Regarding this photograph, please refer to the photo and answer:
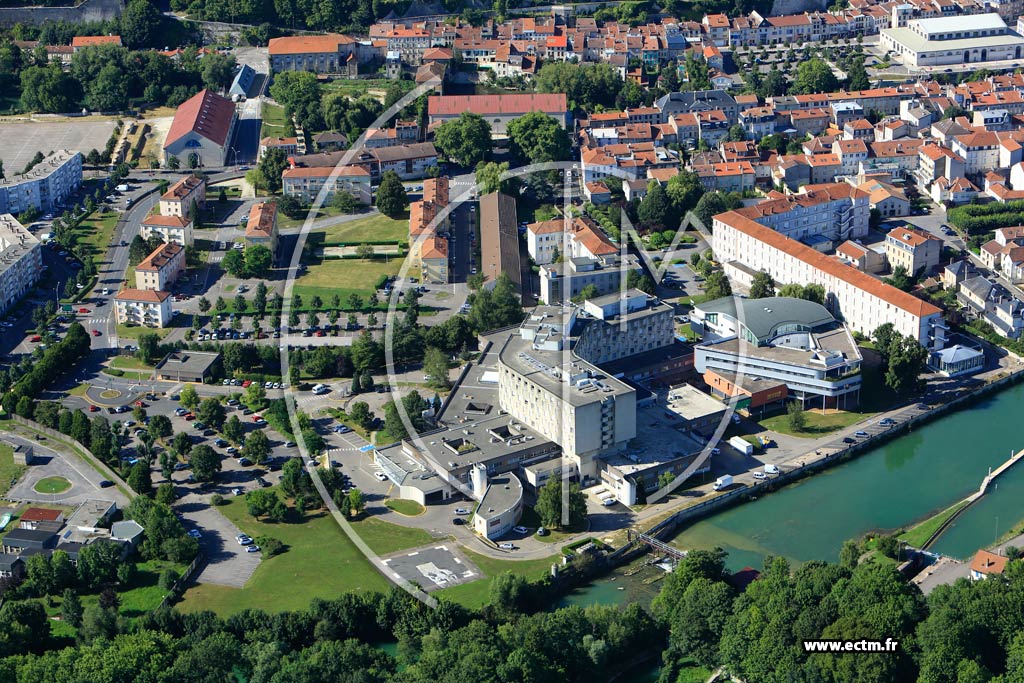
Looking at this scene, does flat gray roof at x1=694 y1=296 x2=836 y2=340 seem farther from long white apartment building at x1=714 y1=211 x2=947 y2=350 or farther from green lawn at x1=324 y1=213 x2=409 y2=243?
green lawn at x1=324 y1=213 x2=409 y2=243

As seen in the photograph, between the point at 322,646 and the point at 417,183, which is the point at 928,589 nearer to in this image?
the point at 322,646

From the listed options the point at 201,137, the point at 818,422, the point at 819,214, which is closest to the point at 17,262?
the point at 201,137

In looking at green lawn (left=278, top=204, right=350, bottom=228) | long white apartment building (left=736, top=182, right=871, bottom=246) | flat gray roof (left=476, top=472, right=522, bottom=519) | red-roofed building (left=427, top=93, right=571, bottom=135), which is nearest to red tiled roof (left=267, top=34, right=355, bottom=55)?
red-roofed building (left=427, top=93, right=571, bottom=135)

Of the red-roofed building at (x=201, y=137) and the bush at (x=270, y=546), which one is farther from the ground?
the red-roofed building at (x=201, y=137)

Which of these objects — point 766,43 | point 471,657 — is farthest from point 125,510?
point 766,43

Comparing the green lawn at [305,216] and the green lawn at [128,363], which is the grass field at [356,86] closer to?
the green lawn at [305,216]

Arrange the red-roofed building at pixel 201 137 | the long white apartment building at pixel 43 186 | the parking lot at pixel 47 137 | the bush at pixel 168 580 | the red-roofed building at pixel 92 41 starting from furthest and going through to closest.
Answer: the red-roofed building at pixel 92 41 → the parking lot at pixel 47 137 → the red-roofed building at pixel 201 137 → the long white apartment building at pixel 43 186 → the bush at pixel 168 580

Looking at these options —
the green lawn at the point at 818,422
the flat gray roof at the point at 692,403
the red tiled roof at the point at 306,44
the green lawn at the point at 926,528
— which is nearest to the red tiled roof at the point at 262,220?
the red tiled roof at the point at 306,44
